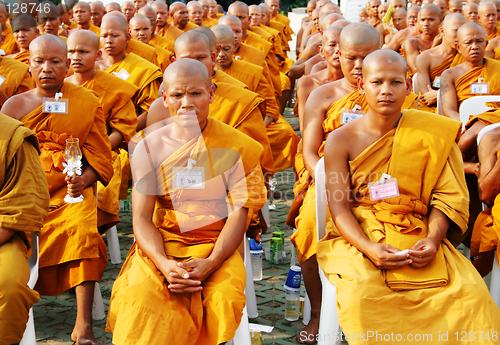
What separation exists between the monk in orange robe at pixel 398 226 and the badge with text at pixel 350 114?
725 mm

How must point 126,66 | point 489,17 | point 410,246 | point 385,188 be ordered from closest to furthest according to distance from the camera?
point 410,246 → point 385,188 → point 126,66 → point 489,17

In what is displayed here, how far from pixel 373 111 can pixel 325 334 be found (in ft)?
3.98

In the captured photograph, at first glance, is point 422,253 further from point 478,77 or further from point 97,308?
point 478,77

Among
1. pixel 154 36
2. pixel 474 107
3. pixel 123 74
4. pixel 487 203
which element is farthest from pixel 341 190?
pixel 154 36

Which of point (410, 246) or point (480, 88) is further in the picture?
point (480, 88)

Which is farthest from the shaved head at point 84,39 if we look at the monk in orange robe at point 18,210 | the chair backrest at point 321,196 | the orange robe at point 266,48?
the orange robe at point 266,48

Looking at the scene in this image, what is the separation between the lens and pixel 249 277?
11.6 ft

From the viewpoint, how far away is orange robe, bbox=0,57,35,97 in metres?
5.48

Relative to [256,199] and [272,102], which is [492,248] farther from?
[272,102]

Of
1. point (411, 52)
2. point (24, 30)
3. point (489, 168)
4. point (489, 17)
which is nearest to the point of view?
point (489, 168)

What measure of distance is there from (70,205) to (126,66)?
2.53 m

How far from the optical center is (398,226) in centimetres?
286

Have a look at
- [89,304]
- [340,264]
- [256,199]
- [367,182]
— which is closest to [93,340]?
[89,304]

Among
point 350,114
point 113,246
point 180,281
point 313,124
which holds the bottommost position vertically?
point 113,246
